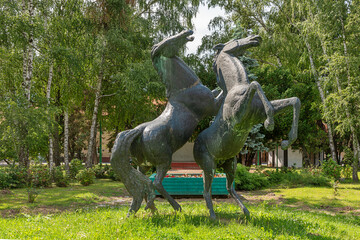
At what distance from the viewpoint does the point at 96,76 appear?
18.1 metres

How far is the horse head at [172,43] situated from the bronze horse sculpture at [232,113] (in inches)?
27.4

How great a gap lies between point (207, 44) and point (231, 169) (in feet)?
53.6

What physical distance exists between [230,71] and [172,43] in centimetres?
104

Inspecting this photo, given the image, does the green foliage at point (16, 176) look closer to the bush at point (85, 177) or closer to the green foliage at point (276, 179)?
the bush at point (85, 177)

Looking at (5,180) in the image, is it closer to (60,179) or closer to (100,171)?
(60,179)

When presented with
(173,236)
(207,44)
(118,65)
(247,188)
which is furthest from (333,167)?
(173,236)

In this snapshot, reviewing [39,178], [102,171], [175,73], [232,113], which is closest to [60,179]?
[39,178]

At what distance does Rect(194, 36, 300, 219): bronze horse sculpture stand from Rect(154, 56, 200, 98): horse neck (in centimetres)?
52

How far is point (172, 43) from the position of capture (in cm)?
507

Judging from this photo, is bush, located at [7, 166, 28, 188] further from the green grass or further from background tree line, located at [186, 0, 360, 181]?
background tree line, located at [186, 0, 360, 181]

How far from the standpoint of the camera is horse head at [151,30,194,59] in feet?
16.5

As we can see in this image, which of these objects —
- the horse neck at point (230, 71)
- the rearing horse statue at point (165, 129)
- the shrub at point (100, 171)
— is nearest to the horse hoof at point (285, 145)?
the horse neck at point (230, 71)

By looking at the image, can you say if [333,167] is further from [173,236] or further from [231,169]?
[173,236]

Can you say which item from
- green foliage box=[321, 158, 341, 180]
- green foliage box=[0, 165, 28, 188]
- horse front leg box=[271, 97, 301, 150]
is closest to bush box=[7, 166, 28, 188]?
green foliage box=[0, 165, 28, 188]
